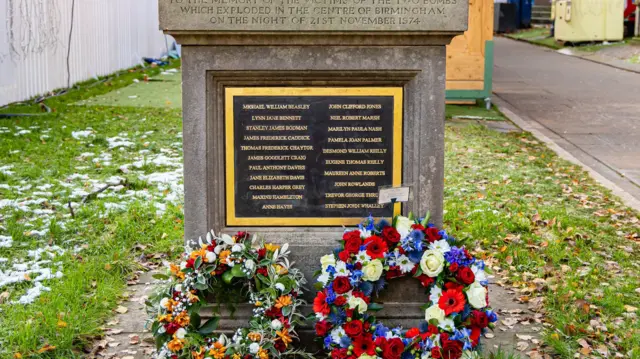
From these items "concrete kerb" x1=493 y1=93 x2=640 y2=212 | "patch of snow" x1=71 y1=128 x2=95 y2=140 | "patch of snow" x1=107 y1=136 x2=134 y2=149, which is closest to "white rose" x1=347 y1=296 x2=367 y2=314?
"concrete kerb" x1=493 y1=93 x2=640 y2=212

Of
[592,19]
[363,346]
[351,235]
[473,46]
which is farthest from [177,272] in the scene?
[592,19]

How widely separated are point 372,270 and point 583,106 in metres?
10.9

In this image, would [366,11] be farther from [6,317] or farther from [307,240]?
[6,317]

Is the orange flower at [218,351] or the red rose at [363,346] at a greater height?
the red rose at [363,346]

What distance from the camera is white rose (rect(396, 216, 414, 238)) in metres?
4.00

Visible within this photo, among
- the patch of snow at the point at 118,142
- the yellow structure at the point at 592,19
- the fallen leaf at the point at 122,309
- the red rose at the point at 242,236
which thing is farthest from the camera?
the yellow structure at the point at 592,19

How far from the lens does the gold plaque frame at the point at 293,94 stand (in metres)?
4.11

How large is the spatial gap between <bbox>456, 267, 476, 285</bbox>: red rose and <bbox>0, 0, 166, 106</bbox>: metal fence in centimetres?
970

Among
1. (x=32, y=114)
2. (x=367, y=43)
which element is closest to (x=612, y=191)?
(x=367, y=43)

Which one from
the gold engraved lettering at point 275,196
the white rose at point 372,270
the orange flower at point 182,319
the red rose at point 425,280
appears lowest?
the orange flower at point 182,319

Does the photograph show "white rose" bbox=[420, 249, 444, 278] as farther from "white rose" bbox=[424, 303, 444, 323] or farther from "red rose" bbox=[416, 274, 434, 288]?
"white rose" bbox=[424, 303, 444, 323]

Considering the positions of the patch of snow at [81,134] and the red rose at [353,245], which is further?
the patch of snow at [81,134]

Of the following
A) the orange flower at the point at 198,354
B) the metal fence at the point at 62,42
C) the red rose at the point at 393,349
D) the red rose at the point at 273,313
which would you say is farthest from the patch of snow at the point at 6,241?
the metal fence at the point at 62,42

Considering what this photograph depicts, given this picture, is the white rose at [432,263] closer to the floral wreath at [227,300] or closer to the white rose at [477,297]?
the white rose at [477,297]
